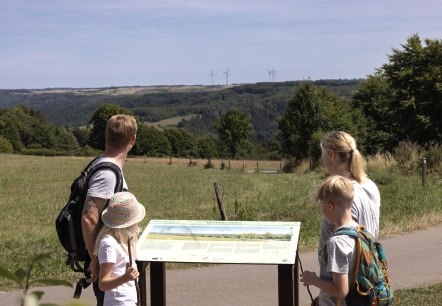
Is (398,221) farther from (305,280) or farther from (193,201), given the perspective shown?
(193,201)

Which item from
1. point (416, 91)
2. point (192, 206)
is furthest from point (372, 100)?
point (192, 206)

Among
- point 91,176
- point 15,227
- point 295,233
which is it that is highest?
point 91,176

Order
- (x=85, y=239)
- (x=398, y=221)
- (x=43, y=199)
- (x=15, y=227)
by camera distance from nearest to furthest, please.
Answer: (x=85, y=239) < (x=398, y=221) < (x=15, y=227) < (x=43, y=199)

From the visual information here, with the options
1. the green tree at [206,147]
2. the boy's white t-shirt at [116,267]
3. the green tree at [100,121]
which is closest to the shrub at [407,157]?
the boy's white t-shirt at [116,267]

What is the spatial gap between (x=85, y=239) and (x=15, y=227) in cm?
1321

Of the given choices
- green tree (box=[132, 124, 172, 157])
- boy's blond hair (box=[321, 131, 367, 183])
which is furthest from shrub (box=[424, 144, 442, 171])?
green tree (box=[132, 124, 172, 157])

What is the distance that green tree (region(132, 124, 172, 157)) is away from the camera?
123m

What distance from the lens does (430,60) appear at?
100 feet

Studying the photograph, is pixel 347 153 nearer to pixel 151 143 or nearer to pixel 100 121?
pixel 100 121

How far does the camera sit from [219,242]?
221 inches

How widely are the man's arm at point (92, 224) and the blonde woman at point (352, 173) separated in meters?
1.43

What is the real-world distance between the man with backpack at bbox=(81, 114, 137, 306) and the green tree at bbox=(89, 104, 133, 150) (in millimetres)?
105683

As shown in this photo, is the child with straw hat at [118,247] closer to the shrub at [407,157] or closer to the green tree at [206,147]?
the shrub at [407,157]

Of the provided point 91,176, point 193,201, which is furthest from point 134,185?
point 91,176
